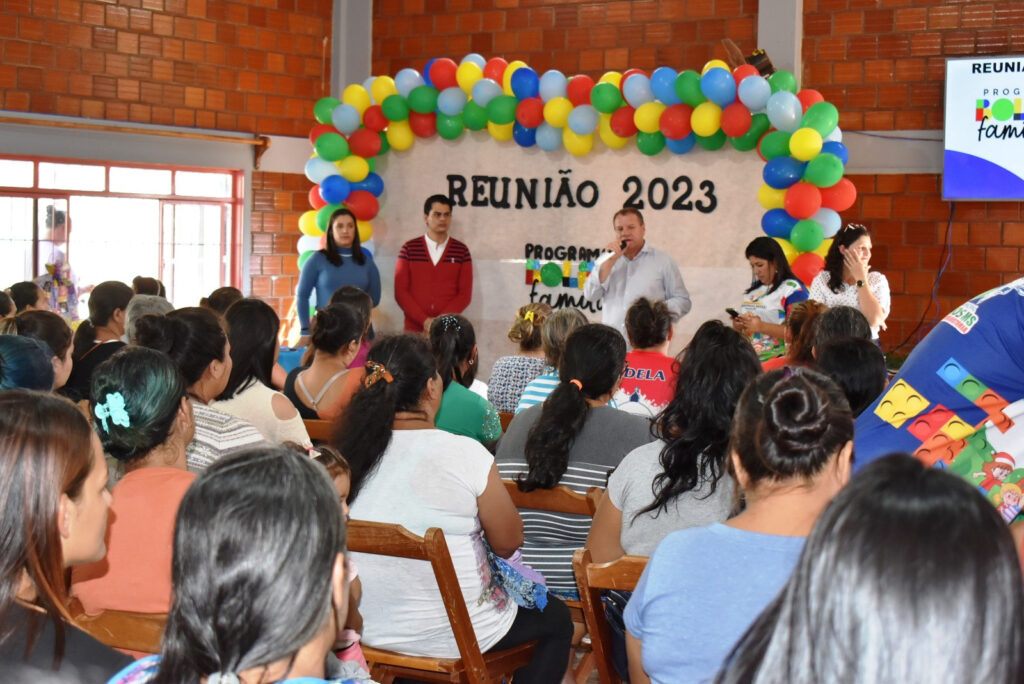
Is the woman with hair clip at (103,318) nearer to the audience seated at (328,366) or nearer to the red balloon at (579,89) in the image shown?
the audience seated at (328,366)

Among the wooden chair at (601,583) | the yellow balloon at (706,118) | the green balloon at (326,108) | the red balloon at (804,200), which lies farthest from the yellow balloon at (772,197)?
the wooden chair at (601,583)

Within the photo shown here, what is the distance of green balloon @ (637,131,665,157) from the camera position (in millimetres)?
6789

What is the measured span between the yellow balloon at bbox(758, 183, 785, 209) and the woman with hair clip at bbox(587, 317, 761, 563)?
3.90 metres

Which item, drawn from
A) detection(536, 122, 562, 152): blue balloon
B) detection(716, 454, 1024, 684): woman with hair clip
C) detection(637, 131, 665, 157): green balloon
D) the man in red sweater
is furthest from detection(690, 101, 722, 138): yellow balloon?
detection(716, 454, 1024, 684): woman with hair clip

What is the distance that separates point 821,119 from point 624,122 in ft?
3.89

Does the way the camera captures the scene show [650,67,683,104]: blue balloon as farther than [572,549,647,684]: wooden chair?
Yes

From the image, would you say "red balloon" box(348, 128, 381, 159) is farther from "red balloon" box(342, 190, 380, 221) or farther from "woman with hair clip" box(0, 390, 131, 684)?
"woman with hair clip" box(0, 390, 131, 684)

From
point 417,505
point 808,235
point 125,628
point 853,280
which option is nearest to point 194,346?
point 417,505

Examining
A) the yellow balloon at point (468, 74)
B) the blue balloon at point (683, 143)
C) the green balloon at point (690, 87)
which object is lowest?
the blue balloon at point (683, 143)

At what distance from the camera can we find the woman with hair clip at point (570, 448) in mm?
3113

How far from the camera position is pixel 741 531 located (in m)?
1.76

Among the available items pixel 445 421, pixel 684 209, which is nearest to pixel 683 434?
pixel 445 421

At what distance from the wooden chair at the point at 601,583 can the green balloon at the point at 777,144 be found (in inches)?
166

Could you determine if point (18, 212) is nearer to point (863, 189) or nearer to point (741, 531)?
point (863, 189)
